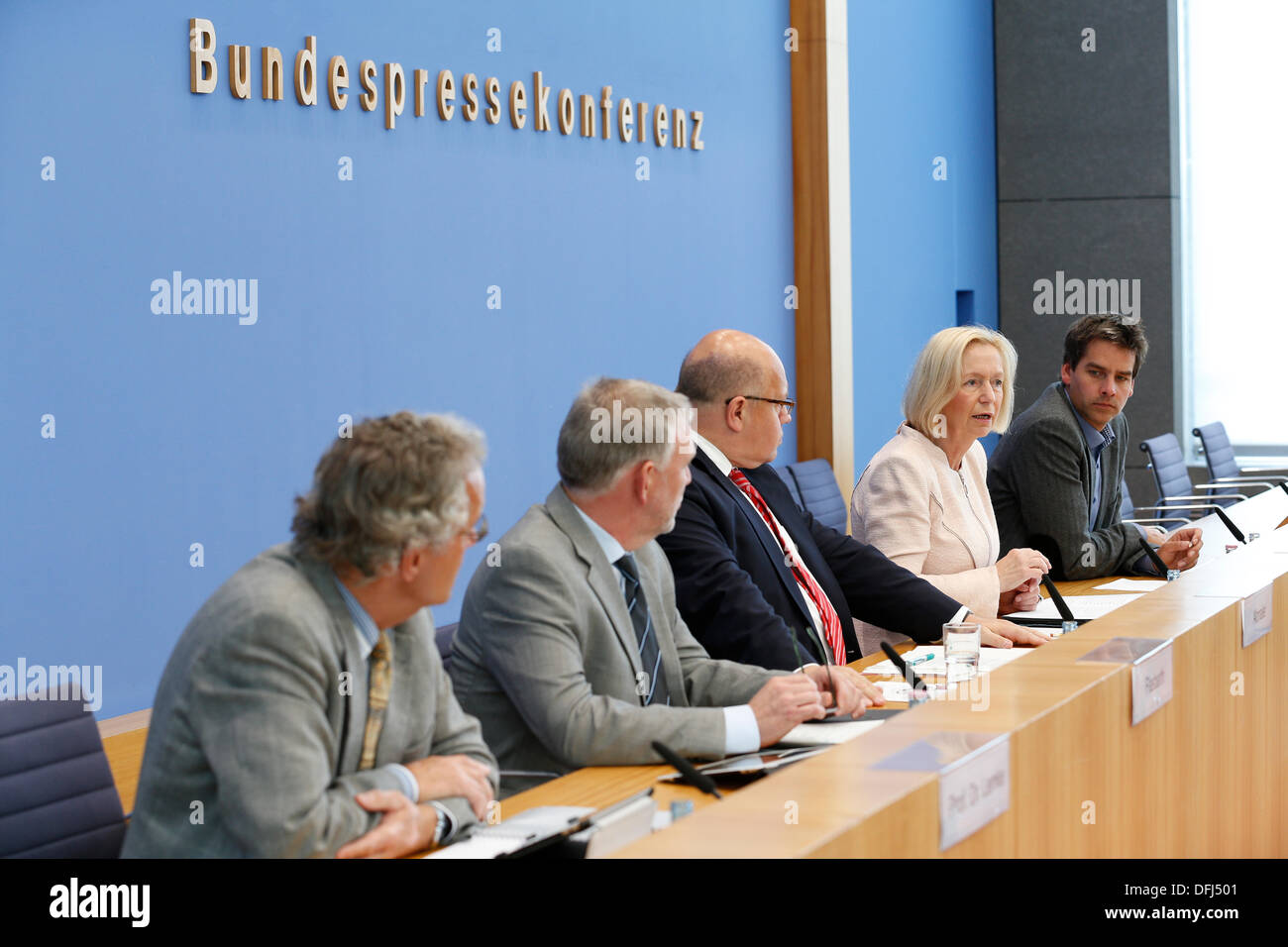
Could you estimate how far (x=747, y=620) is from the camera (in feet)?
9.39

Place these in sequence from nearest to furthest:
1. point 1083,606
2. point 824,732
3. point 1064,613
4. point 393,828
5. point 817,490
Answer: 1. point 393,828
2. point 824,732
3. point 1064,613
4. point 1083,606
5. point 817,490

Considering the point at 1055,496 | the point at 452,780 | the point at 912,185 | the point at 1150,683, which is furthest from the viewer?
the point at 912,185

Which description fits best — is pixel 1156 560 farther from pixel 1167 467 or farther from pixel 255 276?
pixel 1167 467

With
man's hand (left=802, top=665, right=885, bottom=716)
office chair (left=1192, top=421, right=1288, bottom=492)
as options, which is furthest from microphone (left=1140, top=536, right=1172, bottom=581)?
office chair (left=1192, top=421, right=1288, bottom=492)

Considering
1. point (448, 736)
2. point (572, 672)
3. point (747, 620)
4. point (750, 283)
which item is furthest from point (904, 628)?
point (750, 283)

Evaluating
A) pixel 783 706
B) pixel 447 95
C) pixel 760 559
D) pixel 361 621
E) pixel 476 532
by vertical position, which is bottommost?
pixel 783 706

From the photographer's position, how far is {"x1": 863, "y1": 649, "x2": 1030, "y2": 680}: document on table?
2748mm

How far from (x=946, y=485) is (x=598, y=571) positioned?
154cm

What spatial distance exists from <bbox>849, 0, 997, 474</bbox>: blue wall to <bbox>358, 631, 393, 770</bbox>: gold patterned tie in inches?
205

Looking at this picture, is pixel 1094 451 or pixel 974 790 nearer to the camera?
pixel 974 790

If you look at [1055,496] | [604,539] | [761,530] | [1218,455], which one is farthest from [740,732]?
[1218,455]

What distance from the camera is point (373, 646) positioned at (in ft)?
6.17

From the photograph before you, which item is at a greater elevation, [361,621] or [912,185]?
[912,185]

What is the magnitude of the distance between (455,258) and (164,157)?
1.13 m
